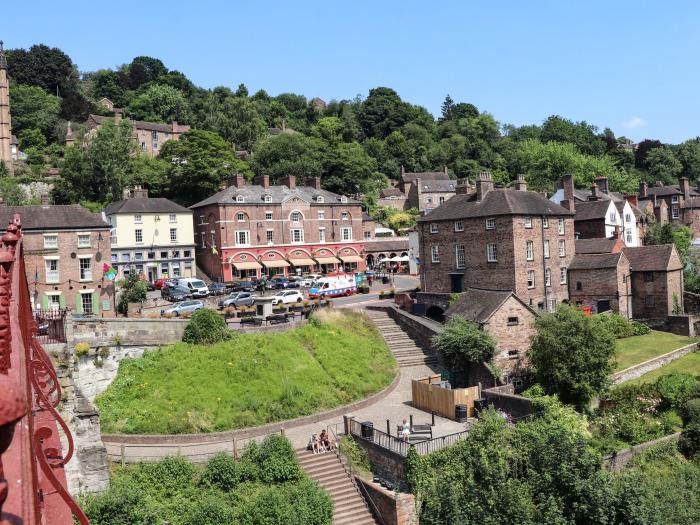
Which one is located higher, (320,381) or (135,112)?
(135,112)

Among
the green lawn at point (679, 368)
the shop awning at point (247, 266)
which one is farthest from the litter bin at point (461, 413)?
the shop awning at point (247, 266)

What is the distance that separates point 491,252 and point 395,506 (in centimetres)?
2597

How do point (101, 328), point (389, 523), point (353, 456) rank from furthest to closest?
point (101, 328) < point (353, 456) < point (389, 523)

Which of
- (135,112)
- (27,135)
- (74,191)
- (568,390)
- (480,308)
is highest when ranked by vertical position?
(135,112)

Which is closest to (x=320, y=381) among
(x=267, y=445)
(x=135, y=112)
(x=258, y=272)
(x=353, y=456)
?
(x=353, y=456)

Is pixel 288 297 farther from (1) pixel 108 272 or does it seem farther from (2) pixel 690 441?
(2) pixel 690 441

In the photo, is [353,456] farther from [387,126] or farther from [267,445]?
[387,126]

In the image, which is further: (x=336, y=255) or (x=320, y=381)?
(x=336, y=255)

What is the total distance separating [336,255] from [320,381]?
3599cm

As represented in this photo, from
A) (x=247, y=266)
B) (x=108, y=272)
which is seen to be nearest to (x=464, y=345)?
(x=108, y=272)

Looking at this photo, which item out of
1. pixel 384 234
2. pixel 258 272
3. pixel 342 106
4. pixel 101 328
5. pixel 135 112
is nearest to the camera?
pixel 101 328

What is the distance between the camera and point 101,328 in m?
28.9

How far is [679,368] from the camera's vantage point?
37875 mm

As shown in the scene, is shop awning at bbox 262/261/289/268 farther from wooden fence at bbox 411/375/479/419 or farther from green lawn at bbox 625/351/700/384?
green lawn at bbox 625/351/700/384
